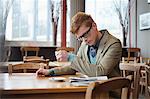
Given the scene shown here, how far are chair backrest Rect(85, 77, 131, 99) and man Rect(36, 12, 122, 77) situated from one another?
2.49 feet

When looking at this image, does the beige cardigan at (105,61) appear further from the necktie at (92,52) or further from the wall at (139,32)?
the wall at (139,32)

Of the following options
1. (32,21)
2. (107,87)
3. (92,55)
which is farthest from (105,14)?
(107,87)

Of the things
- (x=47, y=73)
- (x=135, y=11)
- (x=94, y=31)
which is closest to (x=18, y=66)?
(x=47, y=73)

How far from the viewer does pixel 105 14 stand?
7.98 metres

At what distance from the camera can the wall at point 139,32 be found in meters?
7.10

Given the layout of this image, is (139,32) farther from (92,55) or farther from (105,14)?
(92,55)

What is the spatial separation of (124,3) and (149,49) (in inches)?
62.2

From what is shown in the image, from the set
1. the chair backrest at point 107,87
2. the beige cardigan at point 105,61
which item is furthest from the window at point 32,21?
the chair backrest at point 107,87

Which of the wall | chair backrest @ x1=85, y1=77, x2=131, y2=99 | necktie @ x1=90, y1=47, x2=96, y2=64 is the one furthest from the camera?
the wall

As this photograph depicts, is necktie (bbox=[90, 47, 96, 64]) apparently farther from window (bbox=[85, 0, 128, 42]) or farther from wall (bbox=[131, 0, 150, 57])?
window (bbox=[85, 0, 128, 42])

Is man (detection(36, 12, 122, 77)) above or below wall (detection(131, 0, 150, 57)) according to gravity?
below

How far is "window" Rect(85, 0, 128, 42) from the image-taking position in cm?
789

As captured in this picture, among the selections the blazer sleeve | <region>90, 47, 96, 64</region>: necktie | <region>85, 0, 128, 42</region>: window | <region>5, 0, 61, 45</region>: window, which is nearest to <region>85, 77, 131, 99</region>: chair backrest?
the blazer sleeve

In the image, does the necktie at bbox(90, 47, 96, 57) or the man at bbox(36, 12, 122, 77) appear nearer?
the man at bbox(36, 12, 122, 77)
